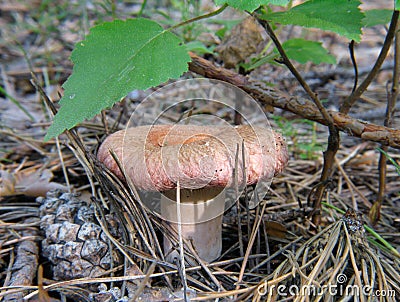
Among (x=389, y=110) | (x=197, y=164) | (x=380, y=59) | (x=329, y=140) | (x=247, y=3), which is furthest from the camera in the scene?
(x=389, y=110)

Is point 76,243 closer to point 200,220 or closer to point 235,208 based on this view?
point 200,220

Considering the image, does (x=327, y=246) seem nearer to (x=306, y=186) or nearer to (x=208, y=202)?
(x=208, y=202)

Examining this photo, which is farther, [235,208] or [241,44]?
[241,44]

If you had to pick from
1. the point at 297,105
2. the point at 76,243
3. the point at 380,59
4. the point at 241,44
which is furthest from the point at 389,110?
the point at 76,243

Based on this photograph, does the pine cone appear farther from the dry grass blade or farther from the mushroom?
the dry grass blade

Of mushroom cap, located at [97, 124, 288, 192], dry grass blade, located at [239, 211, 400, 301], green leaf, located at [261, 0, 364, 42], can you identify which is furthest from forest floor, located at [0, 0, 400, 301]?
green leaf, located at [261, 0, 364, 42]

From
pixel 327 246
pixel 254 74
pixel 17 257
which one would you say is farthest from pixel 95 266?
pixel 254 74

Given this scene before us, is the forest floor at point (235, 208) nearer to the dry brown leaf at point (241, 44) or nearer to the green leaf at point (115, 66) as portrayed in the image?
the dry brown leaf at point (241, 44)
